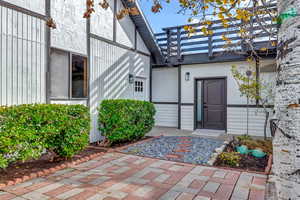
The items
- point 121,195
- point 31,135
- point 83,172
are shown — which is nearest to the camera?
point 121,195

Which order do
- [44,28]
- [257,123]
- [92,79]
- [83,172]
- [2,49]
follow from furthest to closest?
[257,123] < [92,79] < [44,28] < [2,49] < [83,172]

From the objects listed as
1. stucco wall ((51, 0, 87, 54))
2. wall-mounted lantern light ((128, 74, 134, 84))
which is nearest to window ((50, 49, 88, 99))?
stucco wall ((51, 0, 87, 54))

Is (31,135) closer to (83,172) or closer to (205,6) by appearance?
(83,172)

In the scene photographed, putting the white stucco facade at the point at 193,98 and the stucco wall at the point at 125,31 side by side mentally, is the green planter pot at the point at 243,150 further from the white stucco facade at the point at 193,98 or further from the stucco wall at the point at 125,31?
the stucco wall at the point at 125,31

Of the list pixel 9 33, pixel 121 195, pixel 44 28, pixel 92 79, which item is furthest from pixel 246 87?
pixel 9 33

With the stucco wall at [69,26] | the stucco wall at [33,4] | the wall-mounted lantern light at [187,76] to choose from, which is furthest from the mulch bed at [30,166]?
the wall-mounted lantern light at [187,76]

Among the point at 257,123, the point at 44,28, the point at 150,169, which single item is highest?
the point at 44,28

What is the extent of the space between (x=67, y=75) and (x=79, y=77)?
15.5 inches

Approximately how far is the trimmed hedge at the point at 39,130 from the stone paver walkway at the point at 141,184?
0.44 meters

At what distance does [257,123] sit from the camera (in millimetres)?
6887

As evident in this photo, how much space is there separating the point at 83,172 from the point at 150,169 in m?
1.15

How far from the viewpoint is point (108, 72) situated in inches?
245

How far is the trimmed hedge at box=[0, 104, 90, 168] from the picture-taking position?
297cm

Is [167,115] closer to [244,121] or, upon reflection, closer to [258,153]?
[244,121]
